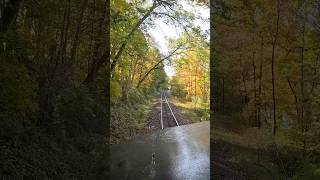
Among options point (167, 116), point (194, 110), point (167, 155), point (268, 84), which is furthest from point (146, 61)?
point (268, 84)

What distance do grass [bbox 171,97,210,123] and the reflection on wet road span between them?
103 millimetres

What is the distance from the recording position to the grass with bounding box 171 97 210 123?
5.98 m

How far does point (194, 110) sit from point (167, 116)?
1.66ft

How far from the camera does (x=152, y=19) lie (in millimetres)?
6176

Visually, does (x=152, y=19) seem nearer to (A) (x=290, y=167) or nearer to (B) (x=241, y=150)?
(B) (x=241, y=150)

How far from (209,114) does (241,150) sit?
70 cm

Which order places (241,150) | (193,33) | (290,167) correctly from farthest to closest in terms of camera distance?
(193,33), (241,150), (290,167)

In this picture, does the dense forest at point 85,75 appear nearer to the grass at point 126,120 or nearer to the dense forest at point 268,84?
the grass at point 126,120

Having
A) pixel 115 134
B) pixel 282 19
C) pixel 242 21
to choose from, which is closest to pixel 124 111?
pixel 115 134

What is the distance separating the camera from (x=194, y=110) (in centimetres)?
→ 609

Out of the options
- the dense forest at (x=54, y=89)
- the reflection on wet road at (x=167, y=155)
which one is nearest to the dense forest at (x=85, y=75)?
the dense forest at (x=54, y=89)

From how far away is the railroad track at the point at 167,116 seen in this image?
631 centimetres

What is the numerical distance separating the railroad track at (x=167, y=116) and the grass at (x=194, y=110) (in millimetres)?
137

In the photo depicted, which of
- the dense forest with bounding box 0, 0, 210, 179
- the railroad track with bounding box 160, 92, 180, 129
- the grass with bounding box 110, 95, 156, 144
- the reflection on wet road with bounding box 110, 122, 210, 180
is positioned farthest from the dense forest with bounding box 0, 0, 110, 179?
the railroad track with bounding box 160, 92, 180, 129
